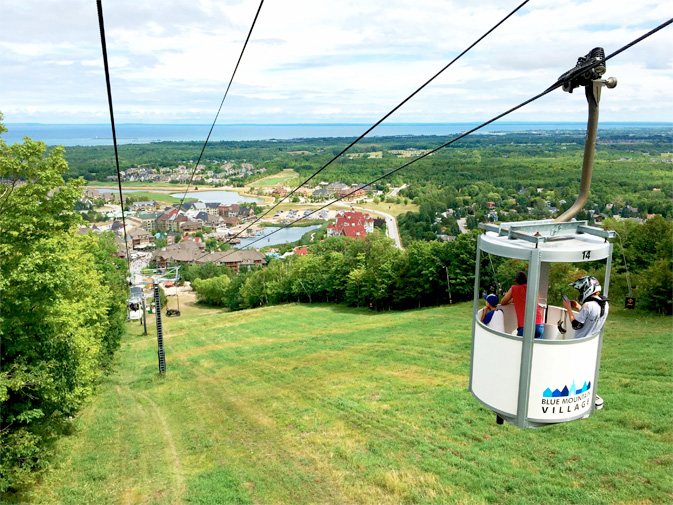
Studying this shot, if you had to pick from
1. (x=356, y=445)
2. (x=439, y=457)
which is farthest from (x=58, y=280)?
(x=439, y=457)

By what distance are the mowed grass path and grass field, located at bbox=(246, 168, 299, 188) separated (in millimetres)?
160827

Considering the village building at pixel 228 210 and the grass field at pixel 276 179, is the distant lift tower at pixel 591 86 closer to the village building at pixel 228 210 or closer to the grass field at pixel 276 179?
the village building at pixel 228 210

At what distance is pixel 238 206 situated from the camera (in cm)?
14988

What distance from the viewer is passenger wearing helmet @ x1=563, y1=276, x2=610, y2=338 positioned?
4961 millimetres

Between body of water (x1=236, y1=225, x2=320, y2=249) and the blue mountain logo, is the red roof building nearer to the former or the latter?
body of water (x1=236, y1=225, x2=320, y2=249)

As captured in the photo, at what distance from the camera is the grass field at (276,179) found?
18370cm

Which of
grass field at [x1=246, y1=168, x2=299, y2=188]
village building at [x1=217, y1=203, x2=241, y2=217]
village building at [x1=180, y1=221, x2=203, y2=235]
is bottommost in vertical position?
village building at [x1=180, y1=221, x2=203, y2=235]

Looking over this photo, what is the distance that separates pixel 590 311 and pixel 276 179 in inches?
7505

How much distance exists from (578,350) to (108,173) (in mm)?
187721

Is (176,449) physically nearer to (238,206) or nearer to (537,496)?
(537,496)

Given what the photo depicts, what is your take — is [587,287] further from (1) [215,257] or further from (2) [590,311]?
(1) [215,257]

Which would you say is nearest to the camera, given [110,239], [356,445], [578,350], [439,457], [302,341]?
[578,350]

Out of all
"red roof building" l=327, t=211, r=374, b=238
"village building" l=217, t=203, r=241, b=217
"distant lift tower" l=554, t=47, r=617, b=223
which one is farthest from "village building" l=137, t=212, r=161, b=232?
"distant lift tower" l=554, t=47, r=617, b=223

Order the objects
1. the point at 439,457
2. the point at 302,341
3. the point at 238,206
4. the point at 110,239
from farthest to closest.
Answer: the point at 238,206
the point at 110,239
the point at 302,341
the point at 439,457
